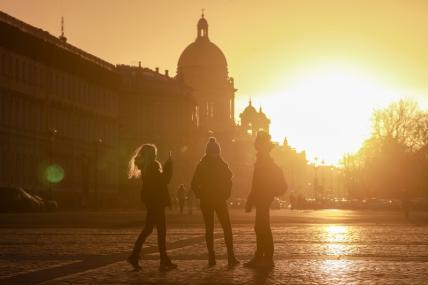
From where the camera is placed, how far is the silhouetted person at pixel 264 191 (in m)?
19.6

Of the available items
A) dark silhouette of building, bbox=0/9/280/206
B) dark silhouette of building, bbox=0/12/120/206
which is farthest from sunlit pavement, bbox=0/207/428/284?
dark silhouette of building, bbox=0/9/280/206

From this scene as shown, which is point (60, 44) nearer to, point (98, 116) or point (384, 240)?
point (98, 116)

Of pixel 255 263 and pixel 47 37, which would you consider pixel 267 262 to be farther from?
pixel 47 37

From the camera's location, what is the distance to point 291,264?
1939 cm

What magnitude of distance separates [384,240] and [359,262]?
9.49 metres

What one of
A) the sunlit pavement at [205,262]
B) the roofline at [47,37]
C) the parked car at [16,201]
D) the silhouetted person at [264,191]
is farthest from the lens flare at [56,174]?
the silhouetted person at [264,191]

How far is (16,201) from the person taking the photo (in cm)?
6450

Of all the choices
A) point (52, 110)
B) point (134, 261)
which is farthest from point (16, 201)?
point (134, 261)

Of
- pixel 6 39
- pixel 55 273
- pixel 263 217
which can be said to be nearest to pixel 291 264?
pixel 263 217

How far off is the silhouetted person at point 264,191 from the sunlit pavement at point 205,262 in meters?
0.52

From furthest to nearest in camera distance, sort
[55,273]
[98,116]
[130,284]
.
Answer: [98,116]
[55,273]
[130,284]

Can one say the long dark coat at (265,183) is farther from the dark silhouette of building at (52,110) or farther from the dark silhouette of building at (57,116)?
the dark silhouette of building at (57,116)

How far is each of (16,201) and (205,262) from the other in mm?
45931

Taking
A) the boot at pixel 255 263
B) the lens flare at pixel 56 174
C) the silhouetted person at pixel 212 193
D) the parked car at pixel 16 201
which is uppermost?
the lens flare at pixel 56 174
